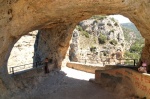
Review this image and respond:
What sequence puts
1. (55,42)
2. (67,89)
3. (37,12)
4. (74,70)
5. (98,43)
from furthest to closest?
(98,43), (74,70), (55,42), (67,89), (37,12)

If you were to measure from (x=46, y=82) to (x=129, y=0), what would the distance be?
25.8ft

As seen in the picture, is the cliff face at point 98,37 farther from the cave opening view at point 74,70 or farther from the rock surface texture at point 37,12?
the rock surface texture at point 37,12

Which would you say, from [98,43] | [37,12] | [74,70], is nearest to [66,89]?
[37,12]

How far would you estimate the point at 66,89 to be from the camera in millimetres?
12922

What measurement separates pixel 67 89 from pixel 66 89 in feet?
0.20

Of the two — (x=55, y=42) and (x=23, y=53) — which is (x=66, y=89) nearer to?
(x=55, y=42)

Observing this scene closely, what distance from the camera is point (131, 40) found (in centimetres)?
6316

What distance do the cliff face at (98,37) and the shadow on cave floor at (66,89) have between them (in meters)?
13.7

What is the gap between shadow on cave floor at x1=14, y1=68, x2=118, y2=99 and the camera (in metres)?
11.5

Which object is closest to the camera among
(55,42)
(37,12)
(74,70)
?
(37,12)

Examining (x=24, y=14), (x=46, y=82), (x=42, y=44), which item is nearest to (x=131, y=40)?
(x=42, y=44)

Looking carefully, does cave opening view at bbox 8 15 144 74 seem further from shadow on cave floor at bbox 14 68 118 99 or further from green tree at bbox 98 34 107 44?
shadow on cave floor at bbox 14 68 118 99

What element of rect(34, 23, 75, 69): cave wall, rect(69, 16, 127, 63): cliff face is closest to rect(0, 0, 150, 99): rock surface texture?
rect(34, 23, 75, 69): cave wall

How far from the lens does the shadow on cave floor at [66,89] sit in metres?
11.5
